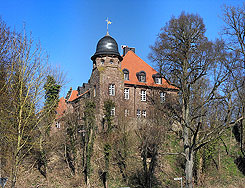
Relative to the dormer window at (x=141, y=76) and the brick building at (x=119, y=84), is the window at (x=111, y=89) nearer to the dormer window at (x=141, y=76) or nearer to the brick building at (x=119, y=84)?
the brick building at (x=119, y=84)

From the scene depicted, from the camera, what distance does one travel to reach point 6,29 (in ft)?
43.1

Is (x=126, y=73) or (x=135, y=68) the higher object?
(x=135, y=68)

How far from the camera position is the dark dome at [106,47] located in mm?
31547

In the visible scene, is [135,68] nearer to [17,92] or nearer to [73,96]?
[73,96]

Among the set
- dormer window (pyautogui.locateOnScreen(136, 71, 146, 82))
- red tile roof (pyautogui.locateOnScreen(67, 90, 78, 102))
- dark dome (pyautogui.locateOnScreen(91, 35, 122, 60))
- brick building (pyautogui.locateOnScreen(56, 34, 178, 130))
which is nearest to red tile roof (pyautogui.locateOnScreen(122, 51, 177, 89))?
brick building (pyautogui.locateOnScreen(56, 34, 178, 130))

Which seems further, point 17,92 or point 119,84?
point 119,84

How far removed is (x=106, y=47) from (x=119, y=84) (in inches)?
171

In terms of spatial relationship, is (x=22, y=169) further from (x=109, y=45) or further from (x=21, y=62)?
(x=109, y=45)

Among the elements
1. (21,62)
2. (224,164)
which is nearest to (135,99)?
(224,164)

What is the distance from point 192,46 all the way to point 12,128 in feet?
39.2

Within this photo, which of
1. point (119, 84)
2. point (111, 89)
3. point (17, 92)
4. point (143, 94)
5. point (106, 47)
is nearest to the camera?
point (17, 92)

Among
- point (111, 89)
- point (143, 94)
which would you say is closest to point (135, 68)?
point (143, 94)

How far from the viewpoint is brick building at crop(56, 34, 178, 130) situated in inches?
1200

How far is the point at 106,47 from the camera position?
31766mm
